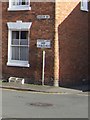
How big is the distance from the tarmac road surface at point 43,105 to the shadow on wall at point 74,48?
11.3ft

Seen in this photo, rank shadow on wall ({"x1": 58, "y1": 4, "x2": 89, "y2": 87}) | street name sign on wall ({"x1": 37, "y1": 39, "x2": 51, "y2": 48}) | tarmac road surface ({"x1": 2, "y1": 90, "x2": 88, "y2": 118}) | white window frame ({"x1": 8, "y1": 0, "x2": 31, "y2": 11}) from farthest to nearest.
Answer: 1. white window frame ({"x1": 8, "y1": 0, "x2": 31, "y2": 11})
2. shadow on wall ({"x1": 58, "y1": 4, "x2": 89, "y2": 87})
3. street name sign on wall ({"x1": 37, "y1": 39, "x2": 51, "y2": 48})
4. tarmac road surface ({"x1": 2, "y1": 90, "x2": 88, "y2": 118})

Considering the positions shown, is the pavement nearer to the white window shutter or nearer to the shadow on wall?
the shadow on wall

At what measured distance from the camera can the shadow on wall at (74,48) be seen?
63.0 feet

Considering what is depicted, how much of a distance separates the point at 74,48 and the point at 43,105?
7529 mm

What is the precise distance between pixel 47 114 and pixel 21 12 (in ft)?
30.5

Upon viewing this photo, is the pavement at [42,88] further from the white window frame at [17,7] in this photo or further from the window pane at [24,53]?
the white window frame at [17,7]

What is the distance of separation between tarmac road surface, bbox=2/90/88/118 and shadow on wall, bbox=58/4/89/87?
345cm

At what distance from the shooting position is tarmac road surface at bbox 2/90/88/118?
1114 cm

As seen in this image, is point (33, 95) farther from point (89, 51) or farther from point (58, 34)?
point (89, 51)

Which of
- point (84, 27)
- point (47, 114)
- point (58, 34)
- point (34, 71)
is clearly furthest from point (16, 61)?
point (47, 114)

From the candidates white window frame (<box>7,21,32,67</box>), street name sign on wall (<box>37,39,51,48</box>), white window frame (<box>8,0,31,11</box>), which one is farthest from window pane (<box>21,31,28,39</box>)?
white window frame (<box>8,0,31,11</box>)

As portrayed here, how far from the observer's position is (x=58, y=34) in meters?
18.8

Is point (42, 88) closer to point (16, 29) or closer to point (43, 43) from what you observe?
point (43, 43)

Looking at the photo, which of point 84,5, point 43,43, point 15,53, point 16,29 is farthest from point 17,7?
point 84,5
